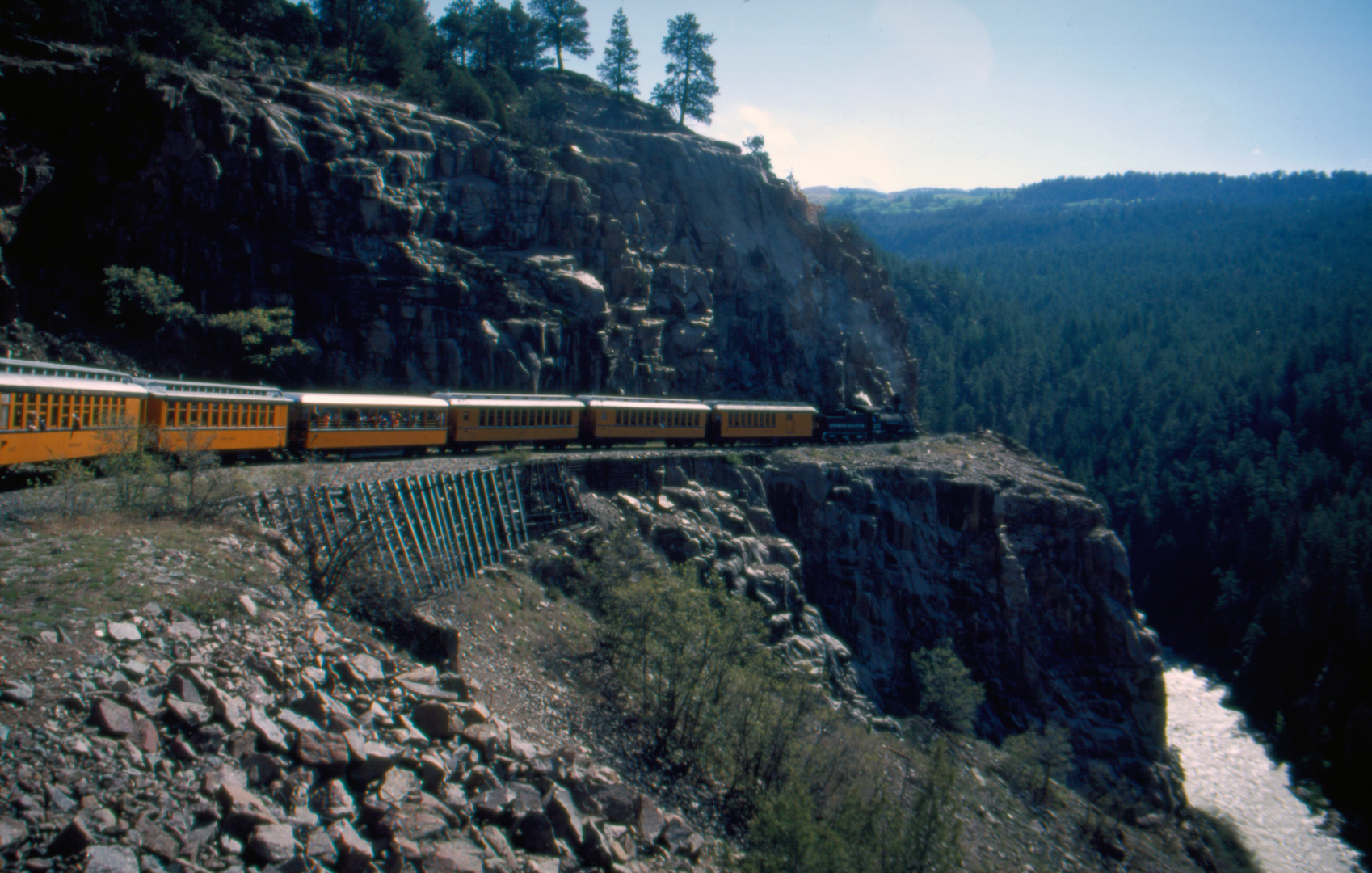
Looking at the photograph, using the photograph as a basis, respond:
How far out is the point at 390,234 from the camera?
36906mm

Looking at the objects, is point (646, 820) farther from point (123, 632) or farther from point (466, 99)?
point (466, 99)

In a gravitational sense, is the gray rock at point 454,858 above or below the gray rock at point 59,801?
below

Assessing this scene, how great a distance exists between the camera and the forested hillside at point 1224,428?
55.5 meters

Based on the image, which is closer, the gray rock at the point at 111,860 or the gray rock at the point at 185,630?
the gray rock at the point at 111,860

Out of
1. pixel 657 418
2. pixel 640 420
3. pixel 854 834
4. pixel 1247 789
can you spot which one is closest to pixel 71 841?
pixel 854 834

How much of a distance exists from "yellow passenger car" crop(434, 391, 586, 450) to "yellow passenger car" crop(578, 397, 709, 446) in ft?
2.58

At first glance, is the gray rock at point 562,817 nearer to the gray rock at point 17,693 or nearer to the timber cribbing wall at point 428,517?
the gray rock at point 17,693

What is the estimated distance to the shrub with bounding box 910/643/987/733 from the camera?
29.1 meters

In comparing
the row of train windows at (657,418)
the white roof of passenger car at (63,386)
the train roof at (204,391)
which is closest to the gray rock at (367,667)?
the white roof of passenger car at (63,386)

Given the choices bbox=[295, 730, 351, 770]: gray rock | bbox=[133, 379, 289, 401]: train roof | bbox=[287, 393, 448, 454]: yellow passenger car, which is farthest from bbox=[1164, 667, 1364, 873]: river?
bbox=[133, 379, 289, 401]: train roof

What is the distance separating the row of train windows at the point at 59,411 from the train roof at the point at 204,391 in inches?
46.0

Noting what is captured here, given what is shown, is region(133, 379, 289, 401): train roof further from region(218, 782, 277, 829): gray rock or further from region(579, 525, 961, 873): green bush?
region(218, 782, 277, 829): gray rock

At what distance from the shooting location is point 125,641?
389 inches

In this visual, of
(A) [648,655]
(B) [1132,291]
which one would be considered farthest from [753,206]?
(B) [1132,291]
